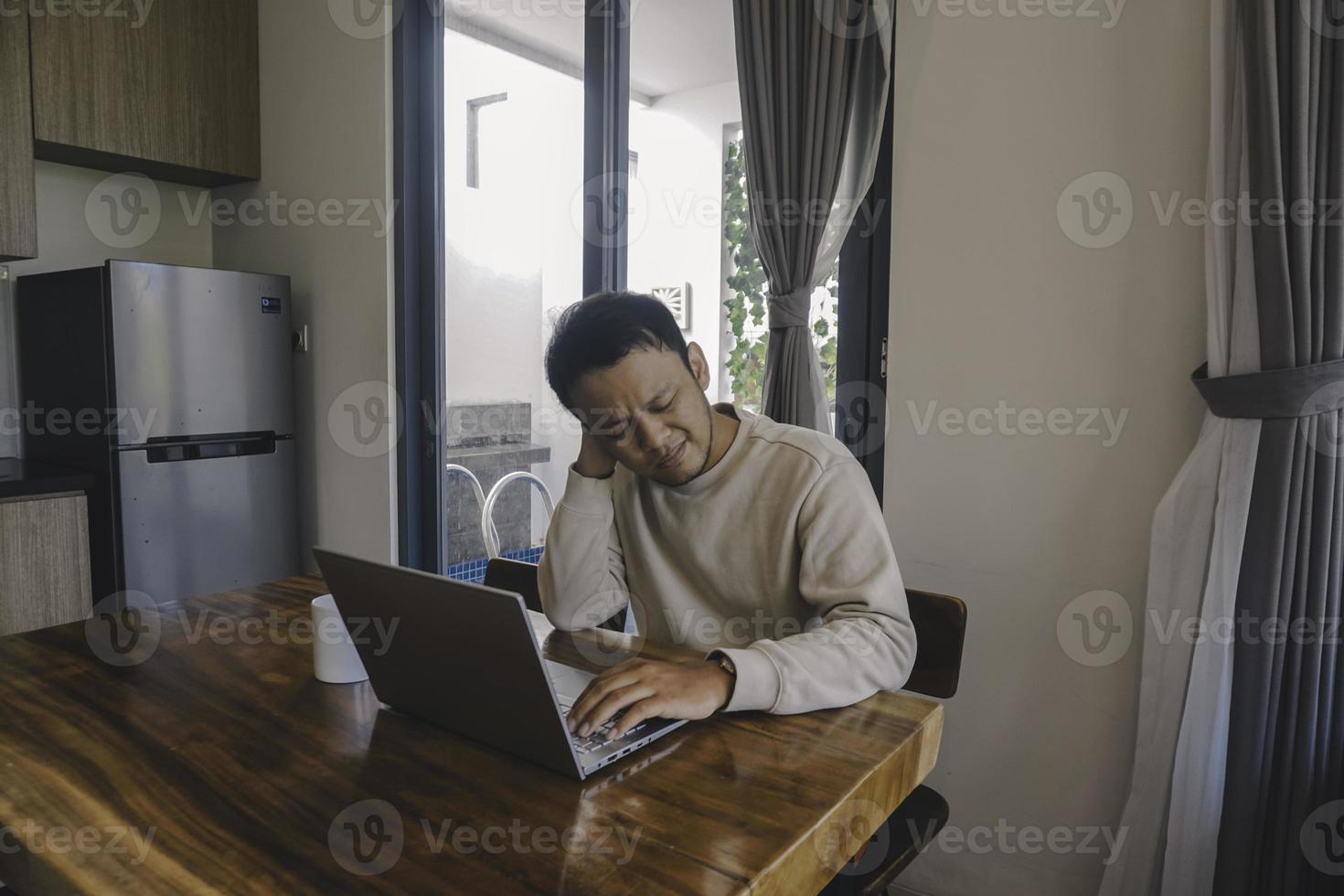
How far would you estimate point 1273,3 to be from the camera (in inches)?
52.5

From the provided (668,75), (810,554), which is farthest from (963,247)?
(668,75)

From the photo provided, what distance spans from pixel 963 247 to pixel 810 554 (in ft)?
2.86

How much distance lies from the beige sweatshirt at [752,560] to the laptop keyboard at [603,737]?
0.20 meters

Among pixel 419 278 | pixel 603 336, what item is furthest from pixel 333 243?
pixel 603 336

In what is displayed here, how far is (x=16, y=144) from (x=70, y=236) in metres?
0.50

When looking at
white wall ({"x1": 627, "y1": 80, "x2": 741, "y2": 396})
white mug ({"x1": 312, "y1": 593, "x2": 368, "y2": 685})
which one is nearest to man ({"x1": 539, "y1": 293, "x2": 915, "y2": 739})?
white mug ({"x1": 312, "y1": 593, "x2": 368, "y2": 685})

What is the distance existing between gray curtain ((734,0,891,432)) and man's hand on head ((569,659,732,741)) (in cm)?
107

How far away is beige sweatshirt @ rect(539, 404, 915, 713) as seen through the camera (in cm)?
109

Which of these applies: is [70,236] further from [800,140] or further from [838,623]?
[838,623]

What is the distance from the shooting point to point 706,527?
1.37 m

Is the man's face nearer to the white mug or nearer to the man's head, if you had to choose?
the man's head

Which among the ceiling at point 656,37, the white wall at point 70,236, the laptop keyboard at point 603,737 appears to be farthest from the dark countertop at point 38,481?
the laptop keyboard at point 603,737

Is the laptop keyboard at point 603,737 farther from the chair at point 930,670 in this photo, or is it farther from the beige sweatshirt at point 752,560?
the chair at point 930,670

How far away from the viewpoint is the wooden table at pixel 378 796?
2.20ft
